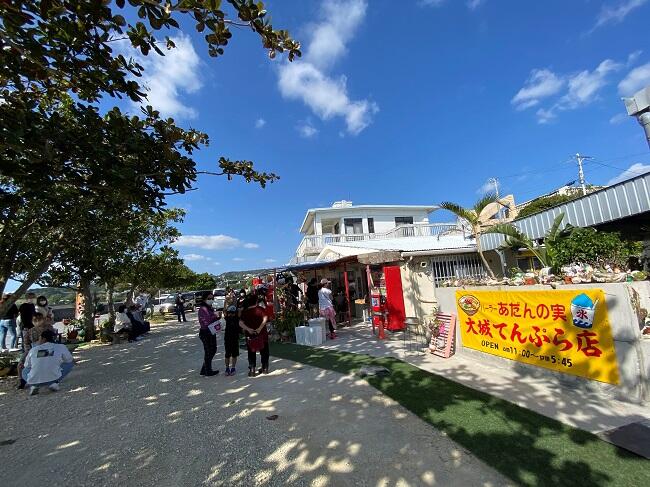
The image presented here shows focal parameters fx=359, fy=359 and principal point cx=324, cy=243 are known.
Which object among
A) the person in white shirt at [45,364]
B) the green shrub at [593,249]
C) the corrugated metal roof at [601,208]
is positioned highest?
the corrugated metal roof at [601,208]

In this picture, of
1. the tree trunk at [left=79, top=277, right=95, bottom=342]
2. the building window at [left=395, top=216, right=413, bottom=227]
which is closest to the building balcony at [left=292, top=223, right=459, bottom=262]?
the building window at [left=395, top=216, right=413, bottom=227]

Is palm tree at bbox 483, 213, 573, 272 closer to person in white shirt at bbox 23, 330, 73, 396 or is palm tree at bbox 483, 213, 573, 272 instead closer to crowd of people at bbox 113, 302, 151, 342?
person in white shirt at bbox 23, 330, 73, 396

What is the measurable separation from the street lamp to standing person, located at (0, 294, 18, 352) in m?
16.5

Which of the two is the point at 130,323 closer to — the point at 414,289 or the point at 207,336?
the point at 207,336

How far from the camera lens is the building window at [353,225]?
88.3 ft

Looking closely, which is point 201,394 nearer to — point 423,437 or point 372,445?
point 372,445

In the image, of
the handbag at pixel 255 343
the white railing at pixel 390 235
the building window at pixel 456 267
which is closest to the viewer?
the handbag at pixel 255 343

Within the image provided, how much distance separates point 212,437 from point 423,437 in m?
2.41

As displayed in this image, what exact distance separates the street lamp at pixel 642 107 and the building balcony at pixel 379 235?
1247 centimetres

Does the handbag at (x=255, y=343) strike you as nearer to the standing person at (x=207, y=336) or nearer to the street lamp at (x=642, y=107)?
the standing person at (x=207, y=336)

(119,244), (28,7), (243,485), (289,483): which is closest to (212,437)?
(243,485)

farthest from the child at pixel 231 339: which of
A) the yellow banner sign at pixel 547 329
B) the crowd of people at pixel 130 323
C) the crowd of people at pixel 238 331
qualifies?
the crowd of people at pixel 130 323

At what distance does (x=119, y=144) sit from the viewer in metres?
4.20

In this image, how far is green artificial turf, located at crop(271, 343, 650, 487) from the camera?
9.49 ft
